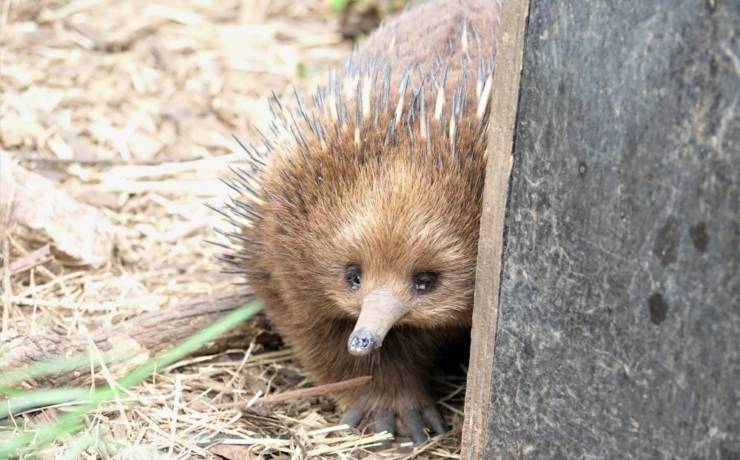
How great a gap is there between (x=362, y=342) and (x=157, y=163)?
2.60m

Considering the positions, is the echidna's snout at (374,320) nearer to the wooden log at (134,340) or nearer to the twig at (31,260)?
the wooden log at (134,340)

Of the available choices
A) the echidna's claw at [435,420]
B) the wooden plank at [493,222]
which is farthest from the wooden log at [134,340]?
the wooden plank at [493,222]

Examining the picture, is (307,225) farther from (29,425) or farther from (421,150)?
(29,425)

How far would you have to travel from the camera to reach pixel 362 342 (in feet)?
7.35

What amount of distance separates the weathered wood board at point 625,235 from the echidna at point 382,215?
279 mm

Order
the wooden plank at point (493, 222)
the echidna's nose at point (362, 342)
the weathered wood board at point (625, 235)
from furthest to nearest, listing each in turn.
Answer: the echidna's nose at point (362, 342), the wooden plank at point (493, 222), the weathered wood board at point (625, 235)

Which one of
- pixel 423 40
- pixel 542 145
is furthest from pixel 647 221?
pixel 423 40

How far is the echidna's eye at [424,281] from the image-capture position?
2451mm

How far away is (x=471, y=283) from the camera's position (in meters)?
2.49

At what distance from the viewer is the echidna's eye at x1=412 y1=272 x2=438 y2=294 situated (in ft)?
8.04

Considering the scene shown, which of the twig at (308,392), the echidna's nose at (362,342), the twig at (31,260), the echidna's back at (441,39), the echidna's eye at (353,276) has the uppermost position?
the echidna's back at (441,39)

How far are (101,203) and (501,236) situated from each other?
8.16 ft

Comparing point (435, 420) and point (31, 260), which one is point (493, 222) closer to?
point (435, 420)

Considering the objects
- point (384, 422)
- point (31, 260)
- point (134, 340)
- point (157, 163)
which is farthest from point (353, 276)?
point (157, 163)
